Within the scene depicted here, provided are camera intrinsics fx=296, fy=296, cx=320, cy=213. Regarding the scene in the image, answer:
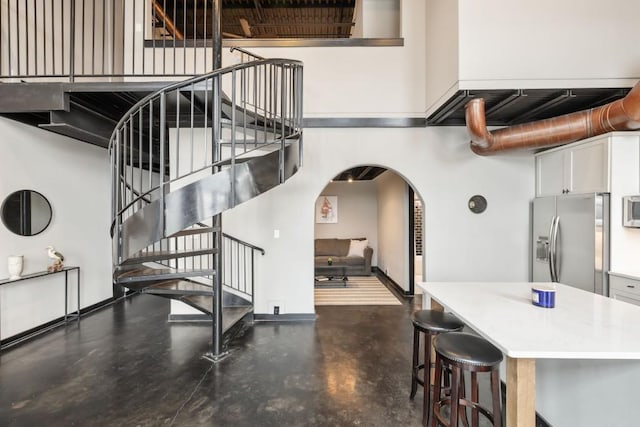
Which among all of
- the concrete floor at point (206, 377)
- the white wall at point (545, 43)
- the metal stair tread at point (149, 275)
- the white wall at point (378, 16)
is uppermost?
the white wall at point (378, 16)

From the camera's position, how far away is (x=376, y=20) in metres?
4.72

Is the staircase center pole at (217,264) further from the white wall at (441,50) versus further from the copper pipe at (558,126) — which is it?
the copper pipe at (558,126)

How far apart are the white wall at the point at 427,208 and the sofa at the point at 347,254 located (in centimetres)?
263

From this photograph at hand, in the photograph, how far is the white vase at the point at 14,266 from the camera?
3352 millimetres

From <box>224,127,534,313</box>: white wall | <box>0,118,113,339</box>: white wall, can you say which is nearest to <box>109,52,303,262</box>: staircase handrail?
<box>224,127,534,313</box>: white wall

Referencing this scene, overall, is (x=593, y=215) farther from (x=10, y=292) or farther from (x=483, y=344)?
(x=10, y=292)

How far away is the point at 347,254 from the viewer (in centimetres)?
741

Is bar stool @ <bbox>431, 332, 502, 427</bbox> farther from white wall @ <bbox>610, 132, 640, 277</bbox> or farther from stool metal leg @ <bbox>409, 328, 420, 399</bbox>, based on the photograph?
white wall @ <bbox>610, 132, 640, 277</bbox>

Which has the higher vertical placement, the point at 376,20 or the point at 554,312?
the point at 376,20

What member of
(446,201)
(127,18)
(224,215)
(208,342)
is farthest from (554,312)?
(127,18)

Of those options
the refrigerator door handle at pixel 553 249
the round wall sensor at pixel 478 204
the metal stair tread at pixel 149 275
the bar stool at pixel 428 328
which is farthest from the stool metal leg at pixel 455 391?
the round wall sensor at pixel 478 204

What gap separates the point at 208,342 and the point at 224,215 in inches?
64.8

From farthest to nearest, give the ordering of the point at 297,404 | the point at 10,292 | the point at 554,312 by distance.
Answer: the point at 10,292, the point at 297,404, the point at 554,312

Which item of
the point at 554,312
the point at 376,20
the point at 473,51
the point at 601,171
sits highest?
the point at 376,20
